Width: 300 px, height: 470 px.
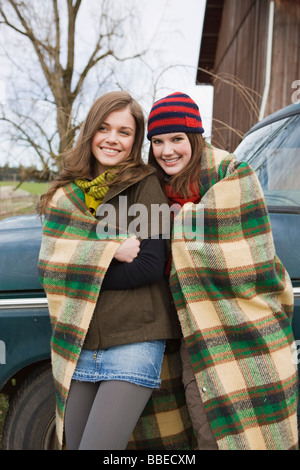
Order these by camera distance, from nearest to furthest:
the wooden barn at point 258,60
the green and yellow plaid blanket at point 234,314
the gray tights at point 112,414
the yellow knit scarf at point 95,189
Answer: the gray tights at point 112,414 < the green and yellow plaid blanket at point 234,314 < the yellow knit scarf at point 95,189 < the wooden barn at point 258,60

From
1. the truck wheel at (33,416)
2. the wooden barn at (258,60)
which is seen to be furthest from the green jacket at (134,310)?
the wooden barn at (258,60)

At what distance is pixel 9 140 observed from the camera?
696 centimetres

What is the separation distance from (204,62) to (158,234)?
16896 millimetres

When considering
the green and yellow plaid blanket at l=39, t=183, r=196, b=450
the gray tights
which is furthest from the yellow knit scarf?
the gray tights

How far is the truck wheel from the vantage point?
2186mm

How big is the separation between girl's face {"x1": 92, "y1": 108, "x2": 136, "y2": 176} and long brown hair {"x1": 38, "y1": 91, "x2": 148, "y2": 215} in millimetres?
21

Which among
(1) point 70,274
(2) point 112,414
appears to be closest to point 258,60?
(1) point 70,274

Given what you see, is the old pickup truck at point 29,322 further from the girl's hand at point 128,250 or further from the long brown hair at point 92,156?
the girl's hand at point 128,250

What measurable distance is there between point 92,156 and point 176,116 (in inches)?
16.6

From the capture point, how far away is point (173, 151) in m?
1.86

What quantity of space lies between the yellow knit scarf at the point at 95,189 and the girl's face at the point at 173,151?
249 millimetres

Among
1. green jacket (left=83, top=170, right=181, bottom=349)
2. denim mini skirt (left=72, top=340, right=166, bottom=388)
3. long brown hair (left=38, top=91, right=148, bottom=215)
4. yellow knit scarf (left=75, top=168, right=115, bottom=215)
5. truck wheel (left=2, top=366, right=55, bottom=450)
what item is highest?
long brown hair (left=38, top=91, right=148, bottom=215)

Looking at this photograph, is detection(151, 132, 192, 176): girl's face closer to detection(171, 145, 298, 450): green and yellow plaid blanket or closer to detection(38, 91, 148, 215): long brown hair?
detection(38, 91, 148, 215): long brown hair

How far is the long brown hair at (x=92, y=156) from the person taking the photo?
1.83 metres
